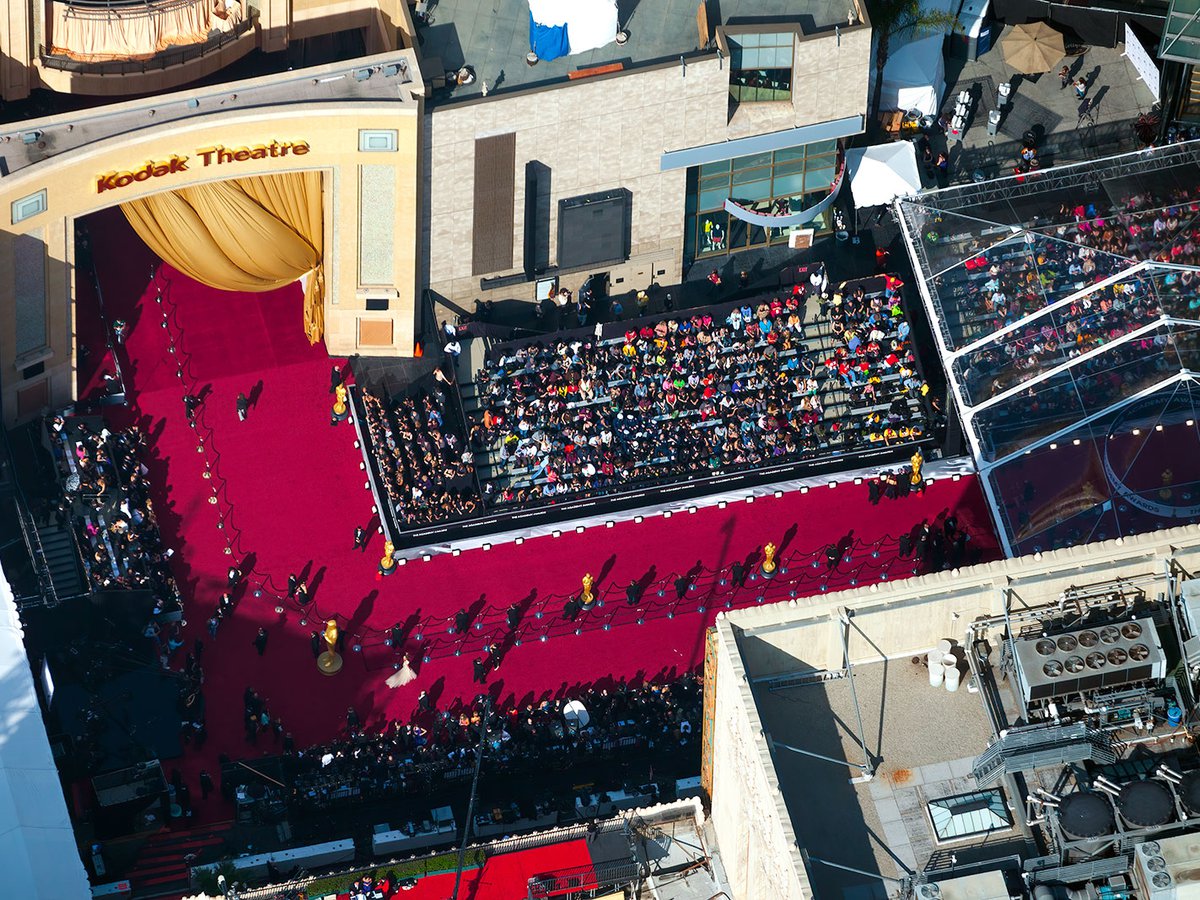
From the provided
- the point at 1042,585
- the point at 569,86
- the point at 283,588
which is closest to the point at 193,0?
the point at 569,86

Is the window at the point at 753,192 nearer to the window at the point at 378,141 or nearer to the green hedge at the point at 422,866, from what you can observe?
the window at the point at 378,141

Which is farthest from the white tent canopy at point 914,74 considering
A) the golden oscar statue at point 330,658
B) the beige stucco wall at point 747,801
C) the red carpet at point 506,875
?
the red carpet at point 506,875

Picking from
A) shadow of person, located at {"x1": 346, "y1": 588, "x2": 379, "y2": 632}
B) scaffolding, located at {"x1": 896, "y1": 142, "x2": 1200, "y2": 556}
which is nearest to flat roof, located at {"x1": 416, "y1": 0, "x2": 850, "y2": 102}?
scaffolding, located at {"x1": 896, "y1": 142, "x2": 1200, "y2": 556}

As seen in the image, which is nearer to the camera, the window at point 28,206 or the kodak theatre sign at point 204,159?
the window at point 28,206

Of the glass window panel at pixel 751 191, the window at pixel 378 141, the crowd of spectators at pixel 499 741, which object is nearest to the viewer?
the crowd of spectators at pixel 499 741

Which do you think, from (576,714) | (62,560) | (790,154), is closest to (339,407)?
(62,560)

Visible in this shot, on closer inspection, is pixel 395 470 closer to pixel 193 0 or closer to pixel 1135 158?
pixel 193 0

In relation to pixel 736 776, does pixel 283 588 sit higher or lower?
higher

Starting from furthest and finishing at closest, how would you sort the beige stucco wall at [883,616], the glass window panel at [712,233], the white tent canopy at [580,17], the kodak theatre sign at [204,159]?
the glass window panel at [712,233]
the white tent canopy at [580,17]
the kodak theatre sign at [204,159]
the beige stucco wall at [883,616]
